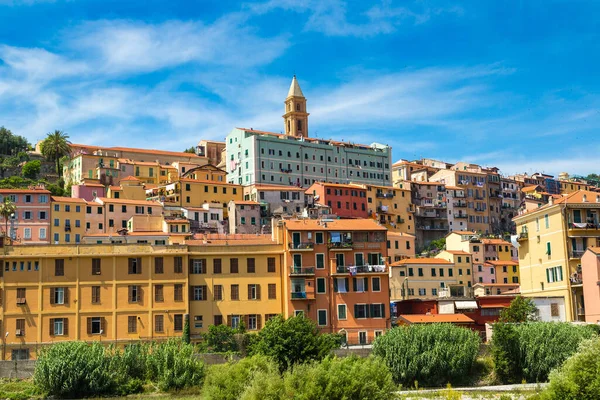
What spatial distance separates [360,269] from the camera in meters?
68.6

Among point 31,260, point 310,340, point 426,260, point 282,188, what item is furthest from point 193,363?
point 282,188

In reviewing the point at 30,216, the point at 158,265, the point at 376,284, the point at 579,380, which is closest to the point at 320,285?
the point at 376,284

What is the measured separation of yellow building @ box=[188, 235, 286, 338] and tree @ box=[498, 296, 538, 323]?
1839cm

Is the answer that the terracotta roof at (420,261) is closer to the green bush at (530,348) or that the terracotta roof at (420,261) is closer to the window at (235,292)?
the window at (235,292)

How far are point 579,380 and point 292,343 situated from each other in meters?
24.3

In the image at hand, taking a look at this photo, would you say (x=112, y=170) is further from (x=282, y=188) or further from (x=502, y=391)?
(x=502, y=391)

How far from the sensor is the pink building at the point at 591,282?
6253cm

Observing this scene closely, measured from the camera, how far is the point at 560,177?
603ft

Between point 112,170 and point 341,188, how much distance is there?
34840 mm

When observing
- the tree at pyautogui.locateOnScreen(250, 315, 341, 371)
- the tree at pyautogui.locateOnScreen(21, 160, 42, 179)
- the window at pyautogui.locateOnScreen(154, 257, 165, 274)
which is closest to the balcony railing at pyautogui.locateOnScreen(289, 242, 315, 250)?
the tree at pyautogui.locateOnScreen(250, 315, 341, 371)

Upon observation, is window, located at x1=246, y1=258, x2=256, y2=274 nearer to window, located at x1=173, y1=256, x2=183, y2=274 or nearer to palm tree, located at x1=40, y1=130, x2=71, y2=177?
window, located at x1=173, y1=256, x2=183, y2=274

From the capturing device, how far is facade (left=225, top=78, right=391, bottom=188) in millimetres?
126750

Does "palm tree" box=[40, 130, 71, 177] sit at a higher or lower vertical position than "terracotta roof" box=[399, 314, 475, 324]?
higher

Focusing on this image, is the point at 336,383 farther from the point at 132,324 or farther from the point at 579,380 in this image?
the point at 132,324
